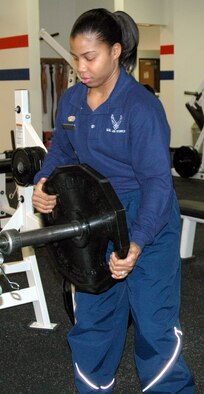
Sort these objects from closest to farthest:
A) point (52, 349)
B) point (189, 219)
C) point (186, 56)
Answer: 1. point (52, 349)
2. point (189, 219)
3. point (186, 56)

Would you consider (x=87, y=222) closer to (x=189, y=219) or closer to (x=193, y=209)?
(x=193, y=209)

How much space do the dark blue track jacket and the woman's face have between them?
2.8 inches

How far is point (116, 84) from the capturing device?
1.59m

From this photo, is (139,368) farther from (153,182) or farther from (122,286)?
(153,182)

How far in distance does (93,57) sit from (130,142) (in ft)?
0.85

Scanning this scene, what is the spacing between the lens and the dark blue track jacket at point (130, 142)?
1.47 meters

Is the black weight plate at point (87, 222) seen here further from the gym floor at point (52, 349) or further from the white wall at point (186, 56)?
the white wall at point (186, 56)

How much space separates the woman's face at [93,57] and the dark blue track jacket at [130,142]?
72mm

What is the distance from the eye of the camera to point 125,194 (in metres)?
1.63

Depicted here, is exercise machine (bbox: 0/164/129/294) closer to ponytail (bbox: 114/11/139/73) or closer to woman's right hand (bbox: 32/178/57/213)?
woman's right hand (bbox: 32/178/57/213)

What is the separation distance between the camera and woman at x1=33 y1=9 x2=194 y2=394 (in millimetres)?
1476

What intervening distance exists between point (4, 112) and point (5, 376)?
6736 mm

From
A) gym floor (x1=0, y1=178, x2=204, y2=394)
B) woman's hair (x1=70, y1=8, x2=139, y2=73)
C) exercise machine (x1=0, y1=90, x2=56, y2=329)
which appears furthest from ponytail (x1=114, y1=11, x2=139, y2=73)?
gym floor (x1=0, y1=178, x2=204, y2=394)

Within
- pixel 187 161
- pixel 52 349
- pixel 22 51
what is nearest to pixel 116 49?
pixel 52 349
